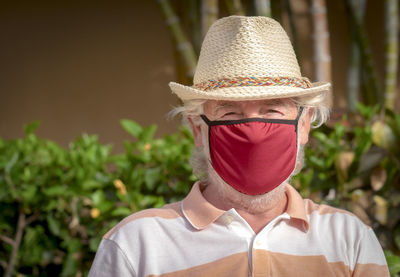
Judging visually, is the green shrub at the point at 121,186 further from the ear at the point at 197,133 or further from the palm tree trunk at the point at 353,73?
the palm tree trunk at the point at 353,73

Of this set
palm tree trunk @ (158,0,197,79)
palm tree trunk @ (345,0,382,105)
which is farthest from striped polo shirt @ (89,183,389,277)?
palm tree trunk @ (345,0,382,105)

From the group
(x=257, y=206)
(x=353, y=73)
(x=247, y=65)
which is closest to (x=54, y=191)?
(x=257, y=206)

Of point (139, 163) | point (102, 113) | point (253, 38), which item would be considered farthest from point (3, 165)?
point (102, 113)

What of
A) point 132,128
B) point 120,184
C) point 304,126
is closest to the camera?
point 304,126

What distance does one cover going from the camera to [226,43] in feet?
5.49

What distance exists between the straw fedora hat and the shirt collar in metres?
0.36

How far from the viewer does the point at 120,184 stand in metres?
2.55

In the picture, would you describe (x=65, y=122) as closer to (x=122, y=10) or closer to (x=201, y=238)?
(x=122, y=10)

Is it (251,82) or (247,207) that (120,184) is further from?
(251,82)

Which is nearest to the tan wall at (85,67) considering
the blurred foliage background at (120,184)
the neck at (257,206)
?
the blurred foliage background at (120,184)

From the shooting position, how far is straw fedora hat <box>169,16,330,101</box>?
5.21ft

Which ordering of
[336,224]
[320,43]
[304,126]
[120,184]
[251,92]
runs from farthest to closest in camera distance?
[320,43]
[120,184]
[304,126]
[336,224]
[251,92]

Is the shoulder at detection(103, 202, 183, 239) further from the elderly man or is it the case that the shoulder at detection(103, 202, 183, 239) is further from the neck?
the neck

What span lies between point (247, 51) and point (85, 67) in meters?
4.26
